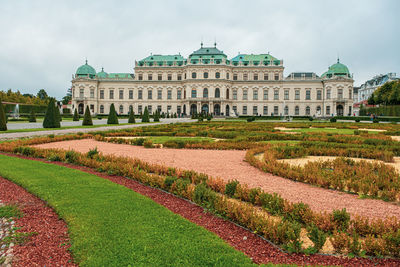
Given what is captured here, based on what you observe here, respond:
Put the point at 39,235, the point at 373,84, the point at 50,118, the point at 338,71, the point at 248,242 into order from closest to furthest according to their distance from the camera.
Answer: the point at 248,242
the point at 39,235
the point at 50,118
the point at 338,71
the point at 373,84

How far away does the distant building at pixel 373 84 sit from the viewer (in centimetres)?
8149

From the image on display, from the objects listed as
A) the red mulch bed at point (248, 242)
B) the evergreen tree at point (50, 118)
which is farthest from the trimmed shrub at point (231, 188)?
the evergreen tree at point (50, 118)

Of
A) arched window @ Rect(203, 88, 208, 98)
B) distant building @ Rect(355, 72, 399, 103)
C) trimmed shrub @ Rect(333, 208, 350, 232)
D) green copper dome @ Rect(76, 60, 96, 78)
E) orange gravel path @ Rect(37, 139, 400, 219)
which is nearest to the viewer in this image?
trimmed shrub @ Rect(333, 208, 350, 232)

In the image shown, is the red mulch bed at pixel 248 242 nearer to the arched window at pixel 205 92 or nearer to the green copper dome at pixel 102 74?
the arched window at pixel 205 92

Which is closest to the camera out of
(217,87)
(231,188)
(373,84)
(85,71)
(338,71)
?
(231,188)

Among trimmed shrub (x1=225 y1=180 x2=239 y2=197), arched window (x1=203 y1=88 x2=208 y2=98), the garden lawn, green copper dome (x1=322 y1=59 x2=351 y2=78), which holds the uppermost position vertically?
green copper dome (x1=322 y1=59 x2=351 y2=78)

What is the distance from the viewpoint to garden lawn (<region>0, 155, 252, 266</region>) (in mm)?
2595

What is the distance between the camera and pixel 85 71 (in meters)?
63.9

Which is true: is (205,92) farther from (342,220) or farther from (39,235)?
(39,235)

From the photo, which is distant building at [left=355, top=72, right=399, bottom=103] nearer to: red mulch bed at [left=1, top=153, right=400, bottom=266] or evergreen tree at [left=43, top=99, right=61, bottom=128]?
evergreen tree at [left=43, top=99, right=61, bottom=128]

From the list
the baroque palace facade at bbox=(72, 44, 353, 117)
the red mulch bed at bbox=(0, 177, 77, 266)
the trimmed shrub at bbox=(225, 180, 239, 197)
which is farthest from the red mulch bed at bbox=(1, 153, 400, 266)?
the baroque palace facade at bbox=(72, 44, 353, 117)

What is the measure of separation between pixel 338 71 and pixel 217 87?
26512mm

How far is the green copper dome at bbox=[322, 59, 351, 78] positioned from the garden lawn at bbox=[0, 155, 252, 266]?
63.9 meters

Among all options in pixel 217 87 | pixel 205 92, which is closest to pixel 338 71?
pixel 217 87
